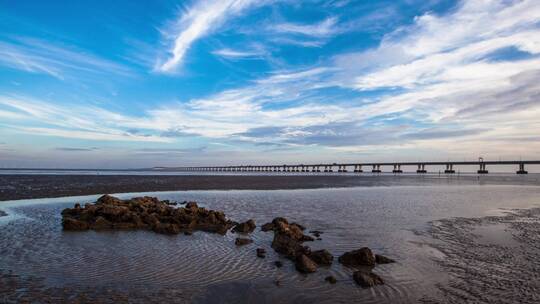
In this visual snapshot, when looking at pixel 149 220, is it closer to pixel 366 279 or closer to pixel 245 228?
pixel 245 228

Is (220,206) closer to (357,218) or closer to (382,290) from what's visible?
(357,218)

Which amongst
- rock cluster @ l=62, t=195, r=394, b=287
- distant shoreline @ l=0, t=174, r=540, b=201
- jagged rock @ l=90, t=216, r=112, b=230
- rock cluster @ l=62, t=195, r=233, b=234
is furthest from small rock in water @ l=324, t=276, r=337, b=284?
distant shoreline @ l=0, t=174, r=540, b=201

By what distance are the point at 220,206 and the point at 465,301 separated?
19594 mm

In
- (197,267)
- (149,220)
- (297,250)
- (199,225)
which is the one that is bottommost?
(197,267)

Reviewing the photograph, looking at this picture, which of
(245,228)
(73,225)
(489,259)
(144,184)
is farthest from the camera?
(144,184)

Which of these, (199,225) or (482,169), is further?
(482,169)

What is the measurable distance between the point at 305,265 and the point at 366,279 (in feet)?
5.93

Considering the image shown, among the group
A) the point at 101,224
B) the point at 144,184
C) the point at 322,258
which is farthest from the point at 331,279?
the point at 144,184

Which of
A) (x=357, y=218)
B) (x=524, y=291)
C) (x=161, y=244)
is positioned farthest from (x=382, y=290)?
(x=357, y=218)

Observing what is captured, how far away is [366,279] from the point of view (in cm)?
879

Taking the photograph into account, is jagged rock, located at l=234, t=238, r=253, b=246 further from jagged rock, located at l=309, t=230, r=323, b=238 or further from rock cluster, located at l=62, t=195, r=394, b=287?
jagged rock, located at l=309, t=230, r=323, b=238

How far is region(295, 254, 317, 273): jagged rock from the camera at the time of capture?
977 centimetres

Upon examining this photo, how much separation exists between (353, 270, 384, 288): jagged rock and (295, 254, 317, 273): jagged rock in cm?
128

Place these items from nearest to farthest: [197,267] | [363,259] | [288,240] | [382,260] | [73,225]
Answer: [197,267], [363,259], [382,260], [288,240], [73,225]
